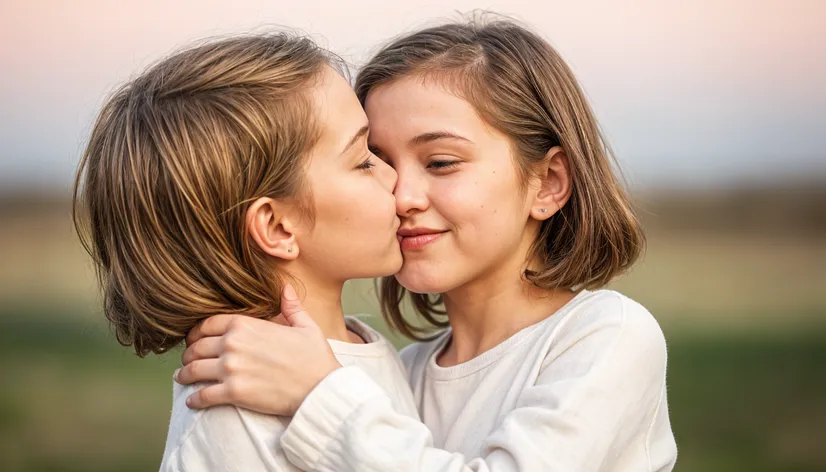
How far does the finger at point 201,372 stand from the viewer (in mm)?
2031

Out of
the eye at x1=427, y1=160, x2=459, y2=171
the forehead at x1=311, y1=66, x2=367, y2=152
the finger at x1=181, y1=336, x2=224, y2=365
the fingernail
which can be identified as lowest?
the finger at x1=181, y1=336, x2=224, y2=365

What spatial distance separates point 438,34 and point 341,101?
0.48 m

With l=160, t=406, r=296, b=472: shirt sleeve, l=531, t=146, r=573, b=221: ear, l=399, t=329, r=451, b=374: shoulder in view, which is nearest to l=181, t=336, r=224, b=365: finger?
l=160, t=406, r=296, b=472: shirt sleeve

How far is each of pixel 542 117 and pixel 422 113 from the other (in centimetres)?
34

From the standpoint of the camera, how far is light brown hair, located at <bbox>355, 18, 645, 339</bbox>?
2518mm

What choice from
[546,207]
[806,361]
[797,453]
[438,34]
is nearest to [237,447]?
[546,207]

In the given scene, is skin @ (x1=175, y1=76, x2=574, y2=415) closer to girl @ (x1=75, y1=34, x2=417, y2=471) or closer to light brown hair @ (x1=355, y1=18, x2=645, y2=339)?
light brown hair @ (x1=355, y1=18, x2=645, y2=339)

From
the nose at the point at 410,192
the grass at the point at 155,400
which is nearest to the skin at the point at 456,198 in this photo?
the nose at the point at 410,192

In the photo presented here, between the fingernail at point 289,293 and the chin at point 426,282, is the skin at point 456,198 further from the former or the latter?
the fingernail at point 289,293

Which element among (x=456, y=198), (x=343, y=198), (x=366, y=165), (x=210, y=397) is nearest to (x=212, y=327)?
(x=210, y=397)

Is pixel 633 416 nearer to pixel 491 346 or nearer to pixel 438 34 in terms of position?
pixel 491 346

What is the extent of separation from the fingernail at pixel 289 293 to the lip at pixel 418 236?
364 mm

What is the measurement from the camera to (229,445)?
2008mm

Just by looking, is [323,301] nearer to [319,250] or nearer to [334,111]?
[319,250]
